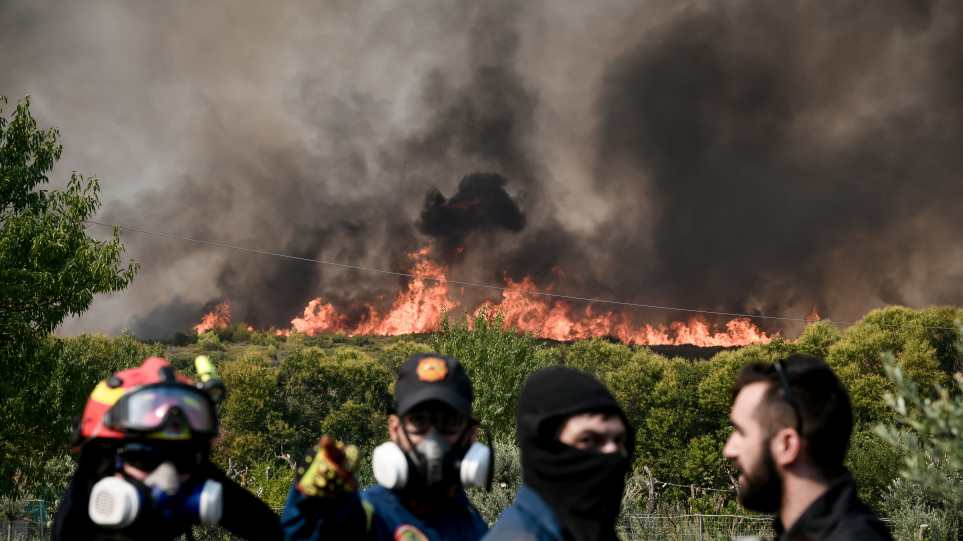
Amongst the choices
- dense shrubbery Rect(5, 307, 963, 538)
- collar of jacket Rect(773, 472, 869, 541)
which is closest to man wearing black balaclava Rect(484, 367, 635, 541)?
collar of jacket Rect(773, 472, 869, 541)

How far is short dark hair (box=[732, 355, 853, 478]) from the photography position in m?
2.69

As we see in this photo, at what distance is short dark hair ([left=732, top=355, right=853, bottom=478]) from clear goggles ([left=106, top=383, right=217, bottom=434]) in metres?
2.32

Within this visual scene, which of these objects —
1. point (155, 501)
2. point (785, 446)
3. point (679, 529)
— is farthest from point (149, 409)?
point (679, 529)

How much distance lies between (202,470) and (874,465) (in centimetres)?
4078

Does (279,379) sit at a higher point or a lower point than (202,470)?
higher

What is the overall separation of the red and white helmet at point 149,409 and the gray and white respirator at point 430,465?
736mm

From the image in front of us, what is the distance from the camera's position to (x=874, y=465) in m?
35.3

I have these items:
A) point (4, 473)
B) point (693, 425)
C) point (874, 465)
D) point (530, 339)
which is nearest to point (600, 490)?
point (4, 473)

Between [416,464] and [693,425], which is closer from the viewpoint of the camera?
[416,464]

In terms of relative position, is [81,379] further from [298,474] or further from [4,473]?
[298,474]

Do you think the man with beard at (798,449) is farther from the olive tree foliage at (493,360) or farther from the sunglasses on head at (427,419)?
the olive tree foliage at (493,360)

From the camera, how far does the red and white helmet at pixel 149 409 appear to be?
2.45m

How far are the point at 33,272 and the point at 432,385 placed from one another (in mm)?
12585

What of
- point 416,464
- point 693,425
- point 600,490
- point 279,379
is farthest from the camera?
point 279,379
